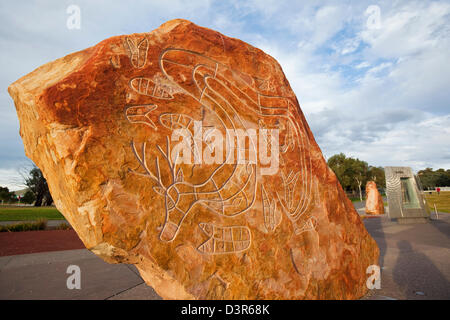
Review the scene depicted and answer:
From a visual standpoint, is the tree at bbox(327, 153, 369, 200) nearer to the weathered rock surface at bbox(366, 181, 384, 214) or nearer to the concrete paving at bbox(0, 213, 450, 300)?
the weathered rock surface at bbox(366, 181, 384, 214)

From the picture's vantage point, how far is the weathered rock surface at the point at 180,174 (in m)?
2.56

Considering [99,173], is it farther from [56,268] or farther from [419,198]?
[419,198]

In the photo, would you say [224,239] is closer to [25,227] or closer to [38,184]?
[25,227]

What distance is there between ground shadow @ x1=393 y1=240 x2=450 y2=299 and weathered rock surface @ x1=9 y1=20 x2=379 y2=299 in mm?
846

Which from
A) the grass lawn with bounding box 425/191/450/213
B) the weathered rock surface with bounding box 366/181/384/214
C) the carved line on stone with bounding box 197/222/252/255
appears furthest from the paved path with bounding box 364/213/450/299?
the grass lawn with bounding box 425/191/450/213

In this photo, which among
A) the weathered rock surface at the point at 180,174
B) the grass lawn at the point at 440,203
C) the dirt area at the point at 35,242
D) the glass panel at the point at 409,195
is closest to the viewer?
the weathered rock surface at the point at 180,174

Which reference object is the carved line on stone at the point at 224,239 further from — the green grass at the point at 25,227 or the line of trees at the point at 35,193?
the line of trees at the point at 35,193

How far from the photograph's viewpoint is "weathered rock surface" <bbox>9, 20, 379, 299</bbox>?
8.39 feet

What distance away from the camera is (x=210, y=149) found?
3168 mm

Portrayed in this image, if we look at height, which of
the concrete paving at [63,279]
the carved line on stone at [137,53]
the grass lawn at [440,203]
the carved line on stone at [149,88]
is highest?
the carved line on stone at [137,53]

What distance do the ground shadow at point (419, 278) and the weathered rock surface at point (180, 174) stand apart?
85 cm

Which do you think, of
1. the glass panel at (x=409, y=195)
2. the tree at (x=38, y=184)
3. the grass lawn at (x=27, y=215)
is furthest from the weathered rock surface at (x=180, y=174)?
the tree at (x=38, y=184)
